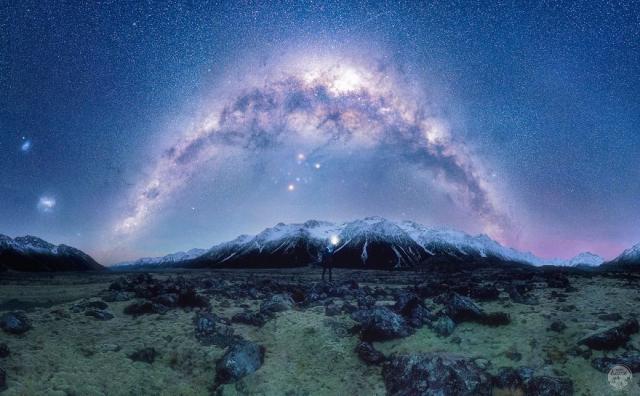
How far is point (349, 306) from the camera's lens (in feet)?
67.0

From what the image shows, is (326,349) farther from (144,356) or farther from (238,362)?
(144,356)

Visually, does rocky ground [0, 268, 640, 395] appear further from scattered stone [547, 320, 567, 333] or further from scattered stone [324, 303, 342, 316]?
scattered stone [324, 303, 342, 316]

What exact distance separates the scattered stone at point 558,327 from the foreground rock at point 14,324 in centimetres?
2258

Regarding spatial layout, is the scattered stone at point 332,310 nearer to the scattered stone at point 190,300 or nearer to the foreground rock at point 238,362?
the foreground rock at point 238,362

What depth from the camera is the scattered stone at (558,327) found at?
14.6m

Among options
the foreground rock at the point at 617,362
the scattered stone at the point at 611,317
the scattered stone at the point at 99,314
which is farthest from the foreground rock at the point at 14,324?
the scattered stone at the point at 611,317

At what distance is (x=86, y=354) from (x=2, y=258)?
233 metres

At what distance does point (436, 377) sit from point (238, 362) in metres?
7.60

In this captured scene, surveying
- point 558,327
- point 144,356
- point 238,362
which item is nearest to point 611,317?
point 558,327

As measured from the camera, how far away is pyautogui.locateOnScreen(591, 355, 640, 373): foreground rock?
1161 cm

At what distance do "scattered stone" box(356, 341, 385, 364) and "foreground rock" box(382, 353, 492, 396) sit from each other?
3.16 feet

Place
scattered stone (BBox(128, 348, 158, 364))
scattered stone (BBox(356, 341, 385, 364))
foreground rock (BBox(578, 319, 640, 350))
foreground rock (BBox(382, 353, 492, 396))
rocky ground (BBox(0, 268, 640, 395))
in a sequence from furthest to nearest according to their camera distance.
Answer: scattered stone (BBox(356, 341, 385, 364)), scattered stone (BBox(128, 348, 158, 364)), foreground rock (BBox(578, 319, 640, 350)), rocky ground (BBox(0, 268, 640, 395)), foreground rock (BBox(382, 353, 492, 396))

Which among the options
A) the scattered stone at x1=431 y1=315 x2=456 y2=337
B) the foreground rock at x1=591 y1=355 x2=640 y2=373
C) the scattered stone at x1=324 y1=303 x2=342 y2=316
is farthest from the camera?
the scattered stone at x1=324 y1=303 x2=342 y2=316

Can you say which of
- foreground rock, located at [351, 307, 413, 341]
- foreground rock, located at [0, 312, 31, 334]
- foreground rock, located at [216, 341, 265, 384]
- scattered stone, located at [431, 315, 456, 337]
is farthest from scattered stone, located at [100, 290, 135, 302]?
scattered stone, located at [431, 315, 456, 337]
